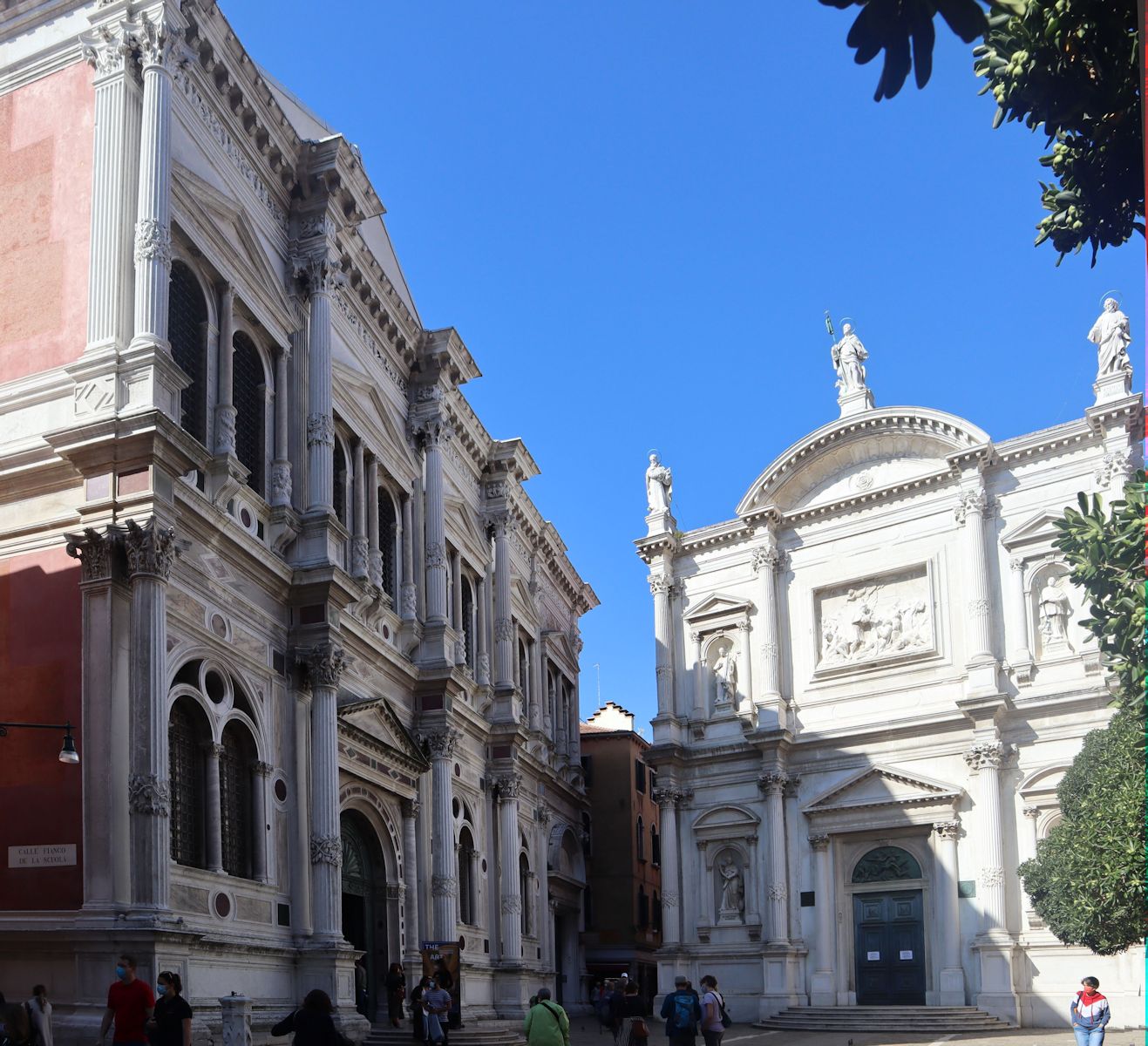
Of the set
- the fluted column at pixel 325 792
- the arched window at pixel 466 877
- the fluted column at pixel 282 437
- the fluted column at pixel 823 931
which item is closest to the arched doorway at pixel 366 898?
the fluted column at pixel 325 792

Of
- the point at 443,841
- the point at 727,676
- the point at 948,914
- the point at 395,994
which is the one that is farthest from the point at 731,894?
the point at 395,994

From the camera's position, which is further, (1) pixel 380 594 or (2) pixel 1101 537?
(1) pixel 380 594

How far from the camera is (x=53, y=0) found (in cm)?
1969

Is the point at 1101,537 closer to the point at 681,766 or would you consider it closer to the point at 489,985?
the point at 489,985

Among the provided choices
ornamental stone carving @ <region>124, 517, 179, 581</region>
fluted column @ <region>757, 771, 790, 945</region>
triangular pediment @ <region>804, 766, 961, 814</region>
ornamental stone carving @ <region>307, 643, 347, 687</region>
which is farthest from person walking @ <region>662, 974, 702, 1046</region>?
fluted column @ <region>757, 771, 790, 945</region>

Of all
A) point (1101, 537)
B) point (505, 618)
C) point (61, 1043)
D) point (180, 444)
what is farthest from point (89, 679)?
point (505, 618)

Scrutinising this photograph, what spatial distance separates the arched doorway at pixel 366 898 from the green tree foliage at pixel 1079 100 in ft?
60.8

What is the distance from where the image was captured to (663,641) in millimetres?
39156

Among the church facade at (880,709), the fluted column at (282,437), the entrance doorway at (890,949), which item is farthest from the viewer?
the entrance doorway at (890,949)

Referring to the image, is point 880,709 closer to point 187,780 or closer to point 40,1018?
point 187,780

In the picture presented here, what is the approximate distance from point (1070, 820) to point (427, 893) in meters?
12.0

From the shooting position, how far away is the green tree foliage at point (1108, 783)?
13.8 meters

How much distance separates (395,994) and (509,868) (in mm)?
8915

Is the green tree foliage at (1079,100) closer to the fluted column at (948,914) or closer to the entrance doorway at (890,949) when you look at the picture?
the fluted column at (948,914)
